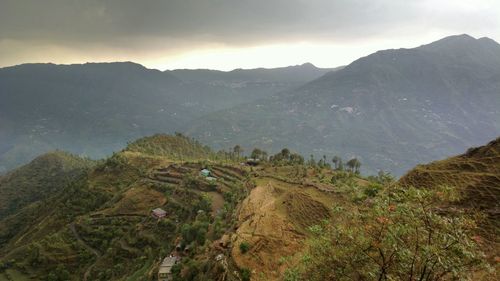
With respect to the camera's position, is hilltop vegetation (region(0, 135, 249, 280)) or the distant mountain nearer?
hilltop vegetation (region(0, 135, 249, 280))

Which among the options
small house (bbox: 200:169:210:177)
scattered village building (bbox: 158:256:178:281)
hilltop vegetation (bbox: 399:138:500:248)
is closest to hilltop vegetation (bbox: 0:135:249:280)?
small house (bbox: 200:169:210:177)

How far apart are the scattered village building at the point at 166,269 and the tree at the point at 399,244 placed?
38410 mm

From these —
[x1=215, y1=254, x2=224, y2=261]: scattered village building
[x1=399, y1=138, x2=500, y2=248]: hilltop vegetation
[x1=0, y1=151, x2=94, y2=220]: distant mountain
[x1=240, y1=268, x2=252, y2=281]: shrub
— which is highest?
[x1=399, y1=138, x2=500, y2=248]: hilltop vegetation

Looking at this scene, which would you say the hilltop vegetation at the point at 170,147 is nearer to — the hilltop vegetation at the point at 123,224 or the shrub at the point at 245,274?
the hilltop vegetation at the point at 123,224

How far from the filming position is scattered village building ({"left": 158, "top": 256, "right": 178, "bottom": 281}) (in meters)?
47.3

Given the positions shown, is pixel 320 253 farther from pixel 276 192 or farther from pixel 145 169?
pixel 145 169

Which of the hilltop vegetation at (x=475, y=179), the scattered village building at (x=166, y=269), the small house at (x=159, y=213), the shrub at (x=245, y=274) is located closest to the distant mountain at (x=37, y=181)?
the small house at (x=159, y=213)

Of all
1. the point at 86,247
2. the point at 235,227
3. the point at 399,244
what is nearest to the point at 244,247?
the point at 235,227

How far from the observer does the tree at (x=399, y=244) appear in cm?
1038

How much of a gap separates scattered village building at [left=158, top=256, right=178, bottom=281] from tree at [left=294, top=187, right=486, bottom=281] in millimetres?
38410

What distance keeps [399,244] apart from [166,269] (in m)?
43.9

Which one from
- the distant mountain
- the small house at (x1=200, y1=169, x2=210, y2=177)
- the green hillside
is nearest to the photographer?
the green hillside

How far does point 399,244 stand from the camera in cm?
1154

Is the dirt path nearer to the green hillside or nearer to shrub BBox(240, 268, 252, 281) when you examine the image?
the green hillside
